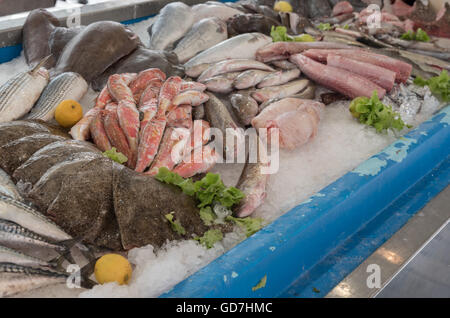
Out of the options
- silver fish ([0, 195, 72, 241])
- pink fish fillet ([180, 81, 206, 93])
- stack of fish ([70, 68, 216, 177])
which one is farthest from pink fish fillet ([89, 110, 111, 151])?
silver fish ([0, 195, 72, 241])

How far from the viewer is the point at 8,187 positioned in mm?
1903

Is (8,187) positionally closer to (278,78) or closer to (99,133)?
(99,133)

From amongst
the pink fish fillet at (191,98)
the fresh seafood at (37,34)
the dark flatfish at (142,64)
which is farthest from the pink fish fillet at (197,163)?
the fresh seafood at (37,34)

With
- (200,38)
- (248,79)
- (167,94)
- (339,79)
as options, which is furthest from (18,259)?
(200,38)

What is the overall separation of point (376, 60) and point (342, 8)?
2.48m

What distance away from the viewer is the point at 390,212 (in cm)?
243

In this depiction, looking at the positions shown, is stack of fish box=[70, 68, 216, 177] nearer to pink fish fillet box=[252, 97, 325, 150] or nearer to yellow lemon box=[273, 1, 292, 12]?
pink fish fillet box=[252, 97, 325, 150]

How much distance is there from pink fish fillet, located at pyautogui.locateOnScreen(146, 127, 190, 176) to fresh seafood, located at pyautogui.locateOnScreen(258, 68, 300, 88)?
3.03 feet

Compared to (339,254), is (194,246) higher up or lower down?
higher up

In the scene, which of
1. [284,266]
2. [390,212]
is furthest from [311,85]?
[284,266]

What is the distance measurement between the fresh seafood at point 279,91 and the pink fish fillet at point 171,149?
29.5 inches
